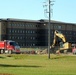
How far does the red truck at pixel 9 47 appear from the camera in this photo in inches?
3264

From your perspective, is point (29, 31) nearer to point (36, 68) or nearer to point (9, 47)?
point (9, 47)

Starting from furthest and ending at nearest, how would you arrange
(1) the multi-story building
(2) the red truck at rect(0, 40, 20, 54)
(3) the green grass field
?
1. (1) the multi-story building
2. (2) the red truck at rect(0, 40, 20, 54)
3. (3) the green grass field

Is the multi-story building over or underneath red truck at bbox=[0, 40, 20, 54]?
over

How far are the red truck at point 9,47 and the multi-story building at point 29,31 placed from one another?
161 ft

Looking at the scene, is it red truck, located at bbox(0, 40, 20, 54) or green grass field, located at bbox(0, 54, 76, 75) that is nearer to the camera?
green grass field, located at bbox(0, 54, 76, 75)

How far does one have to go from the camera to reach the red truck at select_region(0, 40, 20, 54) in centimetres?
8291

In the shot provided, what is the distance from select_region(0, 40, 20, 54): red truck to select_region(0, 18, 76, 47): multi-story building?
49166mm

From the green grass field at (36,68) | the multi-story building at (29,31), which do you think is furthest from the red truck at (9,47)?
the multi-story building at (29,31)

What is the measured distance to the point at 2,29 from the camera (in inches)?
5463

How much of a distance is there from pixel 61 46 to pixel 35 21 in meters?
64.8

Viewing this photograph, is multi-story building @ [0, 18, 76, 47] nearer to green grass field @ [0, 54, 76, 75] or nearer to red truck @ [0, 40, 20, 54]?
red truck @ [0, 40, 20, 54]

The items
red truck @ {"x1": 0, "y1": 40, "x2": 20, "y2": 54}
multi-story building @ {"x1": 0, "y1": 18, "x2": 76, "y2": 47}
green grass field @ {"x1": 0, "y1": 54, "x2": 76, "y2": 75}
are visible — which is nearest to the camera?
green grass field @ {"x1": 0, "y1": 54, "x2": 76, "y2": 75}

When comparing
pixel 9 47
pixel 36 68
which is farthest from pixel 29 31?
pixel 36 68

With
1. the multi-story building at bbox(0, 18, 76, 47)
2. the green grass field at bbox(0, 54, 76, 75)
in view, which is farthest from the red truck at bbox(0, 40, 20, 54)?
the multi-story building at bbox(0, 18, 76, 47)
